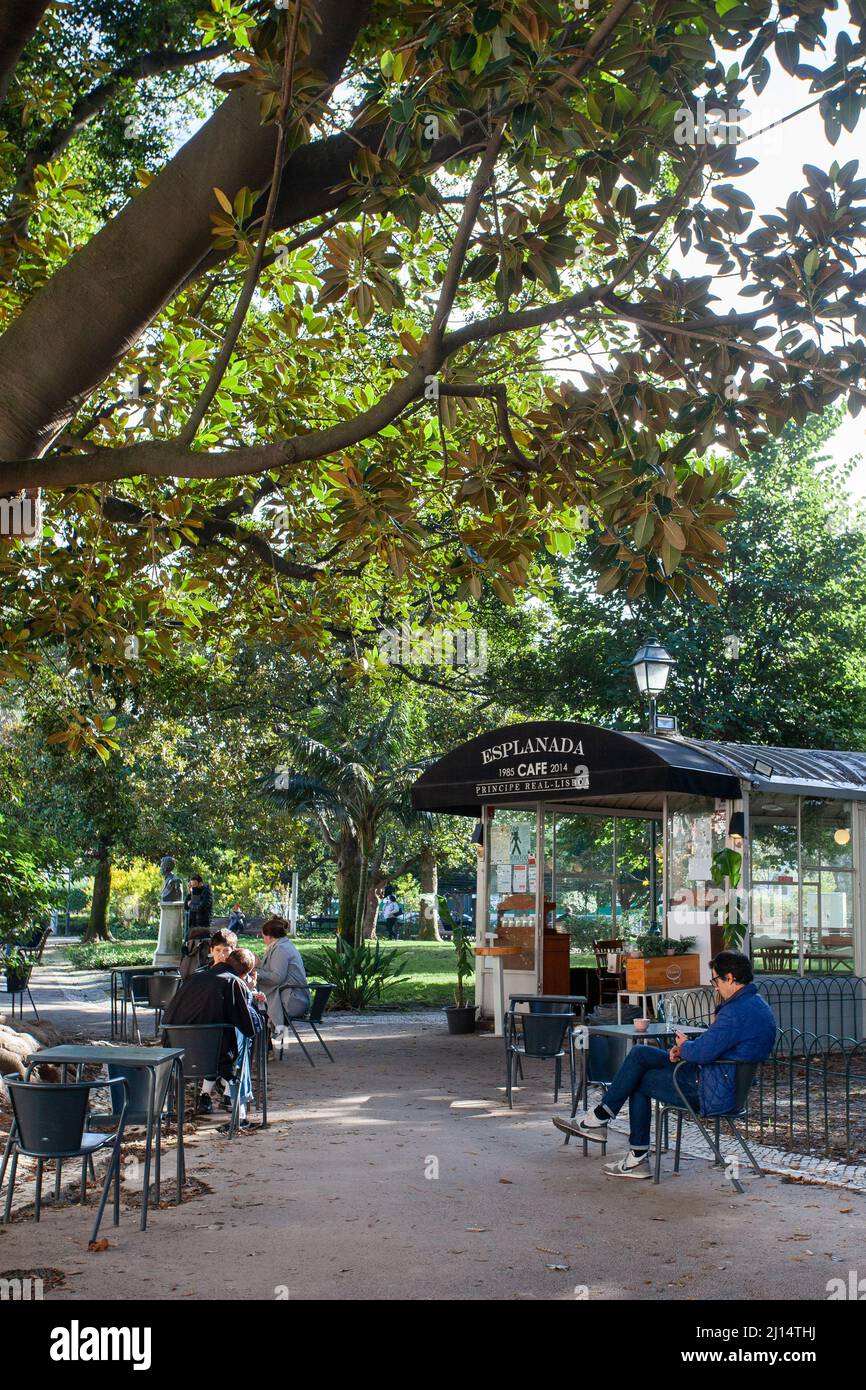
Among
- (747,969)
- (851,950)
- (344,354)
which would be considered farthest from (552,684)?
(747,969)

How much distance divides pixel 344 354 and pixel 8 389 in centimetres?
707

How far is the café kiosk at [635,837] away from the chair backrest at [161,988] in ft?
12.7

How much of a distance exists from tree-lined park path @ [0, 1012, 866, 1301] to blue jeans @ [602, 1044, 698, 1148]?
1.17 feet

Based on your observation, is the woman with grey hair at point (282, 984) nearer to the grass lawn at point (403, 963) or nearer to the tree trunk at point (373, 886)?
the grass lawn at point (403, 963)

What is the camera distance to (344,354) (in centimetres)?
1188

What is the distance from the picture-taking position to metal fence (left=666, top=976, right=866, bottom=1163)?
8977mm

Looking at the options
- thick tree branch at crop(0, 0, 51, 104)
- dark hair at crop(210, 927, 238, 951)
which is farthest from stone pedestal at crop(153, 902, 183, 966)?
thick tree branch at crop(0, 0, 51, 104)

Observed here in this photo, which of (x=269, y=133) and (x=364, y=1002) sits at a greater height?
(x=269, y=133)

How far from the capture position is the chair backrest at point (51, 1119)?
5.97 m

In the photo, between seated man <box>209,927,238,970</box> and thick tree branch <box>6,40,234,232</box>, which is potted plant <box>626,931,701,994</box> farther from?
thick tree branch <box>6,40,234,232</box>

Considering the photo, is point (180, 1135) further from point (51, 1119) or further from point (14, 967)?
point (14, 967)
